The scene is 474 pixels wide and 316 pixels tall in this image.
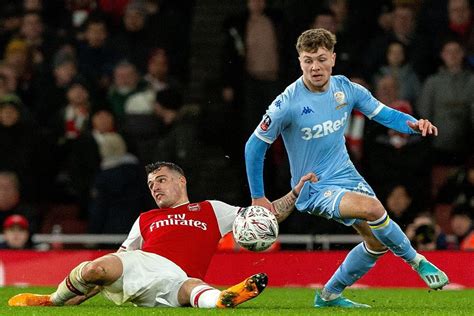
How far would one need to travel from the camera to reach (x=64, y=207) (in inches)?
675

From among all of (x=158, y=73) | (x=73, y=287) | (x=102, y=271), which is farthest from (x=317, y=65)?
(x=158, y=73)

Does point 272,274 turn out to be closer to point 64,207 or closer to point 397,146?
point 397,146

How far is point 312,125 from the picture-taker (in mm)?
10195

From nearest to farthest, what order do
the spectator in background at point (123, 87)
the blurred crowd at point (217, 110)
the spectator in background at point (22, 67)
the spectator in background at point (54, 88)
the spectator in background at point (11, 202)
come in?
the blurred crowd at point (217, 110) → the spectator in background at point (11, 202) → the spectator in background at point (123, 87) → the spectator in background at point (54, 88) → the spectator in background at point (22, 67)

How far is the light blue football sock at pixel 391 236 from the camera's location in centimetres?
991

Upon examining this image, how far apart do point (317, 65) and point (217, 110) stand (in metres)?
6.35

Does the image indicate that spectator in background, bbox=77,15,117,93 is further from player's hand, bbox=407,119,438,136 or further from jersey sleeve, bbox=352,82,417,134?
player's hand, bbox=407,119,438,136

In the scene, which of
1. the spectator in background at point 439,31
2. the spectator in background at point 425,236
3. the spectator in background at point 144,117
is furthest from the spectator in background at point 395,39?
the spectator in background at point 144,117

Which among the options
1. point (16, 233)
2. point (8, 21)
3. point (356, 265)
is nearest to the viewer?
point (356, 265)

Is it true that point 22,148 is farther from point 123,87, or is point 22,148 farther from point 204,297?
point 204,297

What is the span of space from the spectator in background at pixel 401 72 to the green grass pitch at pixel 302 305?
307 cm

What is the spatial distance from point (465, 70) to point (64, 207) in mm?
5294

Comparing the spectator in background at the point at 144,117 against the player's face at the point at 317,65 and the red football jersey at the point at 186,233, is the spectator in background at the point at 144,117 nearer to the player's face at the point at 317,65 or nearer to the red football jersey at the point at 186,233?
the red football jersey at the point at 186,233

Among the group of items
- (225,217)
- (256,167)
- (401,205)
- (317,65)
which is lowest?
(401,205)
